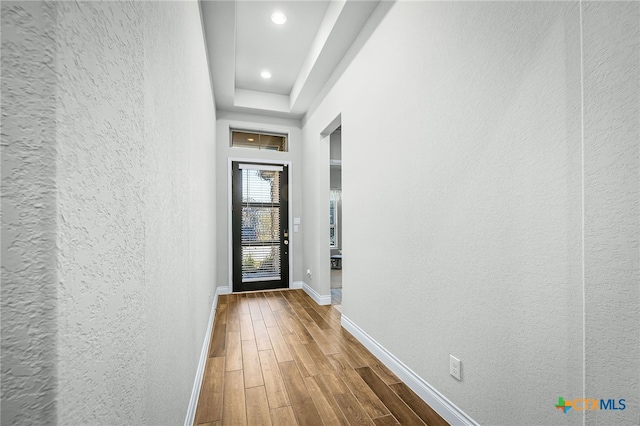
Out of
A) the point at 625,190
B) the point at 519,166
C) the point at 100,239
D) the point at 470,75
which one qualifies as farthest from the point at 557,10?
the point at 100,239

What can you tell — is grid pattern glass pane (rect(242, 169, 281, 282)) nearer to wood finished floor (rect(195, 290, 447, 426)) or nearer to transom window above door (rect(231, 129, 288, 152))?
transom window above door (rect(231, 129, 288, 152))

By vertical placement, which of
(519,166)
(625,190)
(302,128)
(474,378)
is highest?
(302,128)

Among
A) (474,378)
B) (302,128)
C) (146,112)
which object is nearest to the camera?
(146,112)

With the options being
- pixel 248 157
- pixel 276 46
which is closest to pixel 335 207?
pixel 248 157

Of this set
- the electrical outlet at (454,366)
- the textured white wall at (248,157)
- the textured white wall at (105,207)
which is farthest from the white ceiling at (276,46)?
the electrical outlet at (454,366)

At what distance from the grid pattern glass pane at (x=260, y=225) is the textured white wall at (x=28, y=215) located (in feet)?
13.2

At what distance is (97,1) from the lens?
52 cm

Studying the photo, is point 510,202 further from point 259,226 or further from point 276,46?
point 259,226

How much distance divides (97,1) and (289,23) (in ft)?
8.91

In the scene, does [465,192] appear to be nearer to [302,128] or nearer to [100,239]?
[100,239]

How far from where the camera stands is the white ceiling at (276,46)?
2332 mm

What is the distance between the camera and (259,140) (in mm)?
4605

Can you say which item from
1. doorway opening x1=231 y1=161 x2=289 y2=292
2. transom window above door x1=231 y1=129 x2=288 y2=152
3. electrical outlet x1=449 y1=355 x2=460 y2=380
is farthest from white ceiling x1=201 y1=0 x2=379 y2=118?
electrical outlet x1=449 y1=355 x2=460 y2=380

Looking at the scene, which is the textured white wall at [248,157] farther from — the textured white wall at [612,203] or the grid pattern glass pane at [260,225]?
the textured white wall at [612,203]
